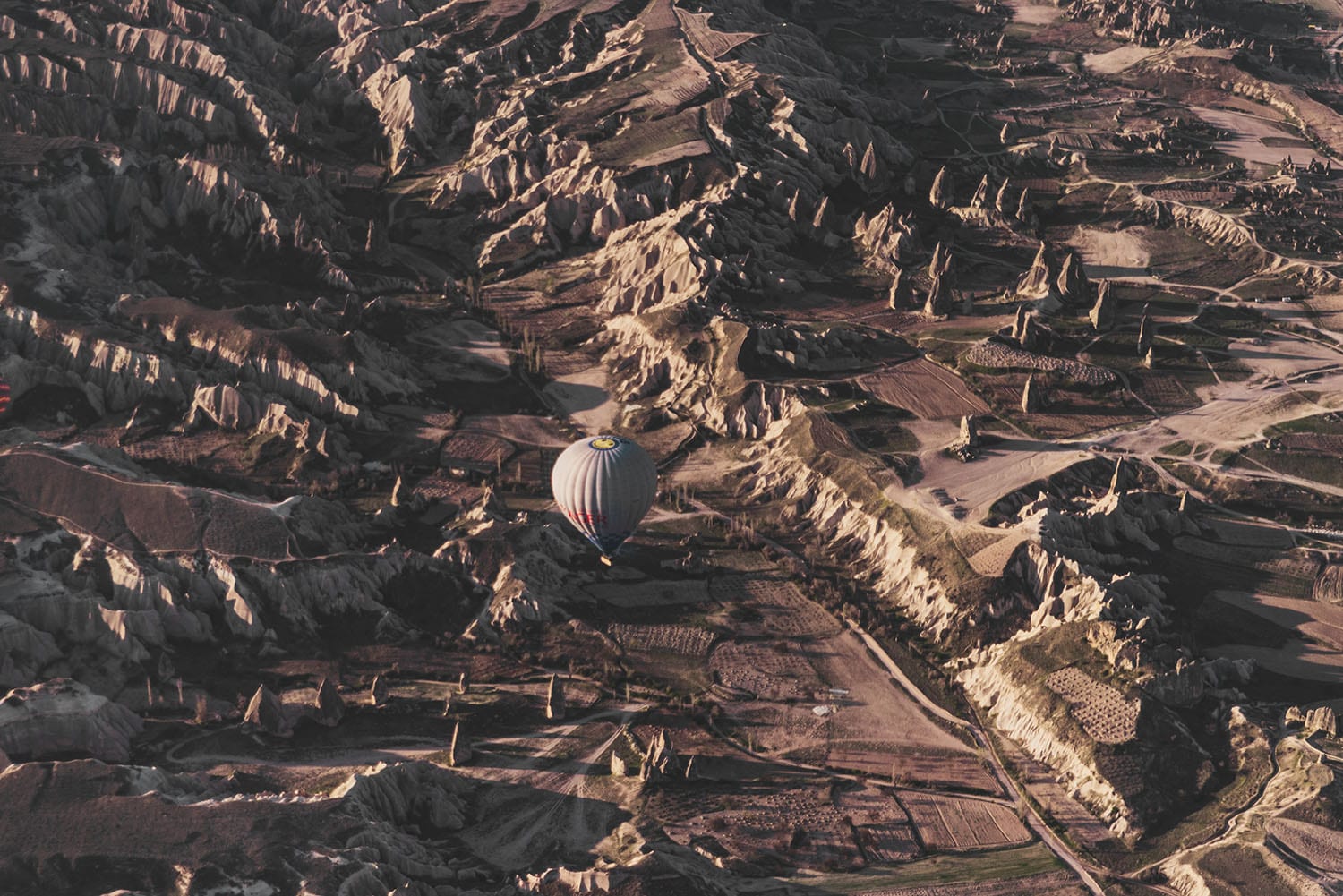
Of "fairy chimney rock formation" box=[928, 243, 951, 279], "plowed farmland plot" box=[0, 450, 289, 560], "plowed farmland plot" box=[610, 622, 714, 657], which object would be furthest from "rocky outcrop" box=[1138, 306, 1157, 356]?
"plowed farmland plot" box=[0, 450, 289, 560]

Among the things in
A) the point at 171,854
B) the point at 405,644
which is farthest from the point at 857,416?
the point at 171,854

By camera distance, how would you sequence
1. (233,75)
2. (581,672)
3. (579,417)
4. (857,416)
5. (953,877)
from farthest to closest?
(233,75) < (579,417) < (857,416) < (581,672) < (953,877)

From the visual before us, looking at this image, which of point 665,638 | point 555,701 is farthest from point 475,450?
point 555,701

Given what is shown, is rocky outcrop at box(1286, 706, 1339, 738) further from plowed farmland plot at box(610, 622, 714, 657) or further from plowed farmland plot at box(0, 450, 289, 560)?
plowed farmland plot at box(0, 450, 289, 560)

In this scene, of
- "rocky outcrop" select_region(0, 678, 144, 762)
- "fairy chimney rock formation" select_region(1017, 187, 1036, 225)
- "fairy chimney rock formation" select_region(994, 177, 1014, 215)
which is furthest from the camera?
"fairy chimney rock formation" select_region(994, 177, 1014, 215)

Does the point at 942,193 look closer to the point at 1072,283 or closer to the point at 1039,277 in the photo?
the point at 1039,277

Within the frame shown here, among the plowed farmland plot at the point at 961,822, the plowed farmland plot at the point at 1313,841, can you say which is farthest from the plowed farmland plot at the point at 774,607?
the plowed farmland plot at the point at 1313,841

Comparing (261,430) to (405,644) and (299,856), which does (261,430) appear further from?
(299,856)
